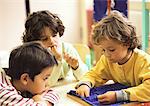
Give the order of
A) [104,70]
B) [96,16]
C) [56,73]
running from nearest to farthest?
[104,70] < [56,73] < [96,16]

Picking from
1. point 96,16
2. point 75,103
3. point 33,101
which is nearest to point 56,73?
point 75,103

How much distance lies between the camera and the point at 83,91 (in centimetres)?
101

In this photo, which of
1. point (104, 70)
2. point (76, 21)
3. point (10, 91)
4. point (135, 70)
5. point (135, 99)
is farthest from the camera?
point (76, 21)

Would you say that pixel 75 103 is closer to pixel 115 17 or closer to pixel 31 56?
pixel 31 56

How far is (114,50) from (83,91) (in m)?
0.19

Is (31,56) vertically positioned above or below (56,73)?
above

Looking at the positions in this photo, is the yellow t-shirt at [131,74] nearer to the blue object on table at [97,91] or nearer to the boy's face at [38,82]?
the blue object on table at [97,91]

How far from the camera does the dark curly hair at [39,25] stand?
1190mm

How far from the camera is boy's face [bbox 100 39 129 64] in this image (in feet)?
3.28

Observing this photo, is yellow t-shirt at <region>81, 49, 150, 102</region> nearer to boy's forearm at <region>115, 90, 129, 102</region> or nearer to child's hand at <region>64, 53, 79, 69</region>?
boy's forearm at <region>115, 90, 129, 102</region>

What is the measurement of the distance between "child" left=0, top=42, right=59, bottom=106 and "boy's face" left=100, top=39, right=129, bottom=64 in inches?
9.2

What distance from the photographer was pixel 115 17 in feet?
3.46

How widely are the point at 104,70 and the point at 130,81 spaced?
5.1 inches

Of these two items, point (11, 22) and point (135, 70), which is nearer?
point (135, 70)
